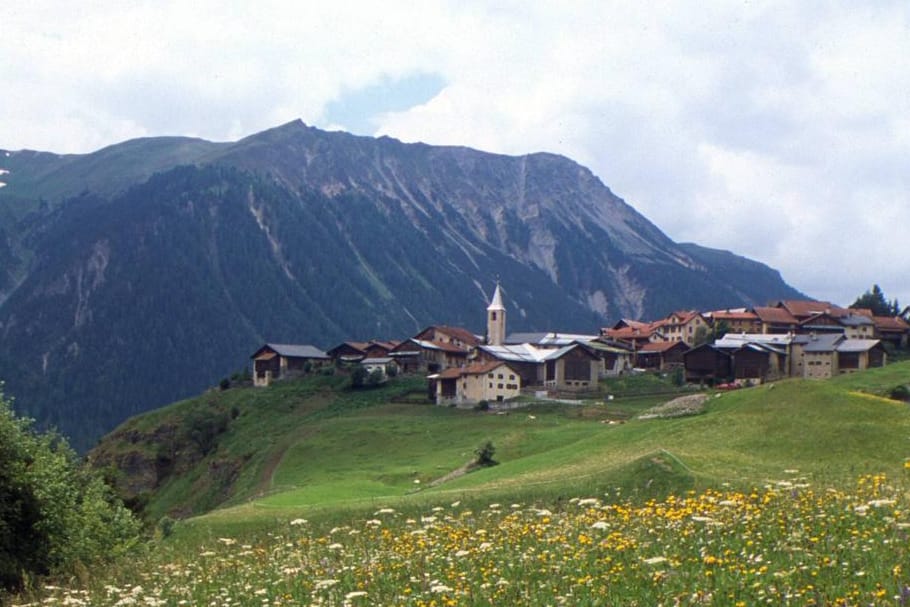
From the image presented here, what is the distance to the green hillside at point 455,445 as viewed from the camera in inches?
1721

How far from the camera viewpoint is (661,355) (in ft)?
450

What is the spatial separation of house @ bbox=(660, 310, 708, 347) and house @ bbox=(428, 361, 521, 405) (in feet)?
127

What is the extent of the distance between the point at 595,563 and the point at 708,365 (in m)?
104

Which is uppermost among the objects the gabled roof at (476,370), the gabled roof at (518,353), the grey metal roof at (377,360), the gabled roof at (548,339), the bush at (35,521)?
the gabled roof at (548,339)

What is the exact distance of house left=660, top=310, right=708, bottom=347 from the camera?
150 meters

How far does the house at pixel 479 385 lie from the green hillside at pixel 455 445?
334cm

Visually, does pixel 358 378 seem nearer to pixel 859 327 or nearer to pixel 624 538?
pixel 859 327

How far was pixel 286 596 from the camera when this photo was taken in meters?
16.9

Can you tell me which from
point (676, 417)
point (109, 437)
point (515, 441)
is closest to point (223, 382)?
point (109, 437)

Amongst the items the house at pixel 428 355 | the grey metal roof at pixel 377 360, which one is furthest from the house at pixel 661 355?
the grey metal roof at pixel 377 360

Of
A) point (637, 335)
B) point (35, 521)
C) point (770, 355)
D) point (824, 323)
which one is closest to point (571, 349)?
point (770, 355)

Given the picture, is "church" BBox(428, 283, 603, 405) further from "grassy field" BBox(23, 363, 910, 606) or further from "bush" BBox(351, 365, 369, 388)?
"grassy field" BBox(23, 363, 910, 606)

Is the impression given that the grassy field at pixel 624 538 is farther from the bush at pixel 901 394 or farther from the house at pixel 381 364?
the house at pixel 381 364

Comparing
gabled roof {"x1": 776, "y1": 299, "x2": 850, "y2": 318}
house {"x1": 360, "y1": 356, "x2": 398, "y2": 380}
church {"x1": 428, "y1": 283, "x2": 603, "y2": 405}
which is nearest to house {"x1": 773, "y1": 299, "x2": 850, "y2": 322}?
gabled roof {"x1": 776, "y1": 299, "x2": 850, "y2": 318}
